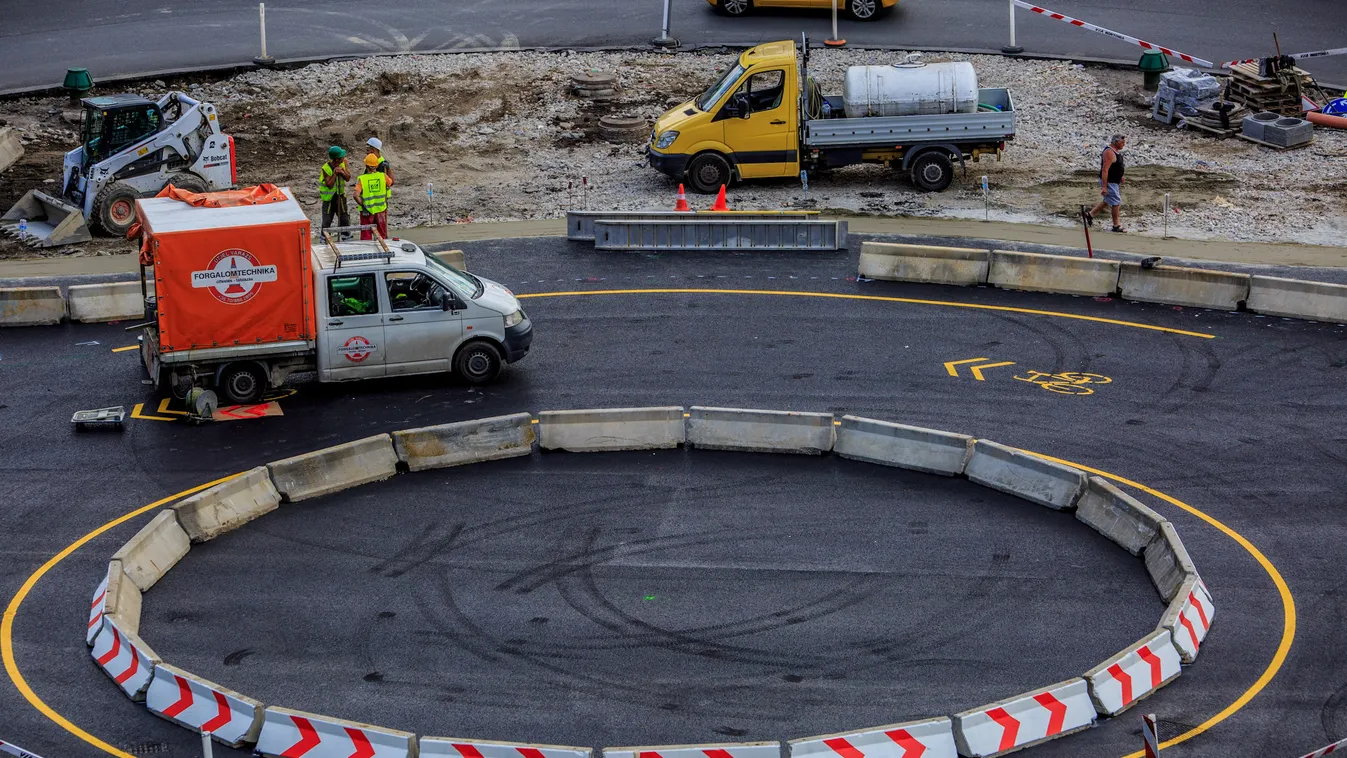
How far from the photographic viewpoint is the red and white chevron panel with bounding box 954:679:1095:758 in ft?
40.1

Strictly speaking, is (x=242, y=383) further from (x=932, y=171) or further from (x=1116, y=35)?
(x=1116, y=35)

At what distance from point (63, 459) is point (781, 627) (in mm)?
9707

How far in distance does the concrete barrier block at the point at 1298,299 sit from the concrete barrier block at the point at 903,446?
7256 millimetres

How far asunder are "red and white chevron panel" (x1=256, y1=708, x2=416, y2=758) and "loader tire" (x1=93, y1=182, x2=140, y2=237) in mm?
16123

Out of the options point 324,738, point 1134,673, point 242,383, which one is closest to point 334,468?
point 242,383

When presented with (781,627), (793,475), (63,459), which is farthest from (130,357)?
(781,627)

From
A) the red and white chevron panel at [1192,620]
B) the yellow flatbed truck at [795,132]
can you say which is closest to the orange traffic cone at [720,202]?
the yellow flatbed truck at [795,132]

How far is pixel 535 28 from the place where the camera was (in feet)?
120

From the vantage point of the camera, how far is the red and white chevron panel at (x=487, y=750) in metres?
11.6

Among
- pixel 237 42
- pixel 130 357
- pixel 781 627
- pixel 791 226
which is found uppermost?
pixel 237 42

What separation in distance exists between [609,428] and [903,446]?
3.68m

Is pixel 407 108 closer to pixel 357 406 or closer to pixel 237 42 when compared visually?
pixel 237 42

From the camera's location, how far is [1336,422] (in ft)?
61.7

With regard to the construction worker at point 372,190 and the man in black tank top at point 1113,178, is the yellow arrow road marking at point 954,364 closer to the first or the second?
the man in black tank top at point 1113,178
